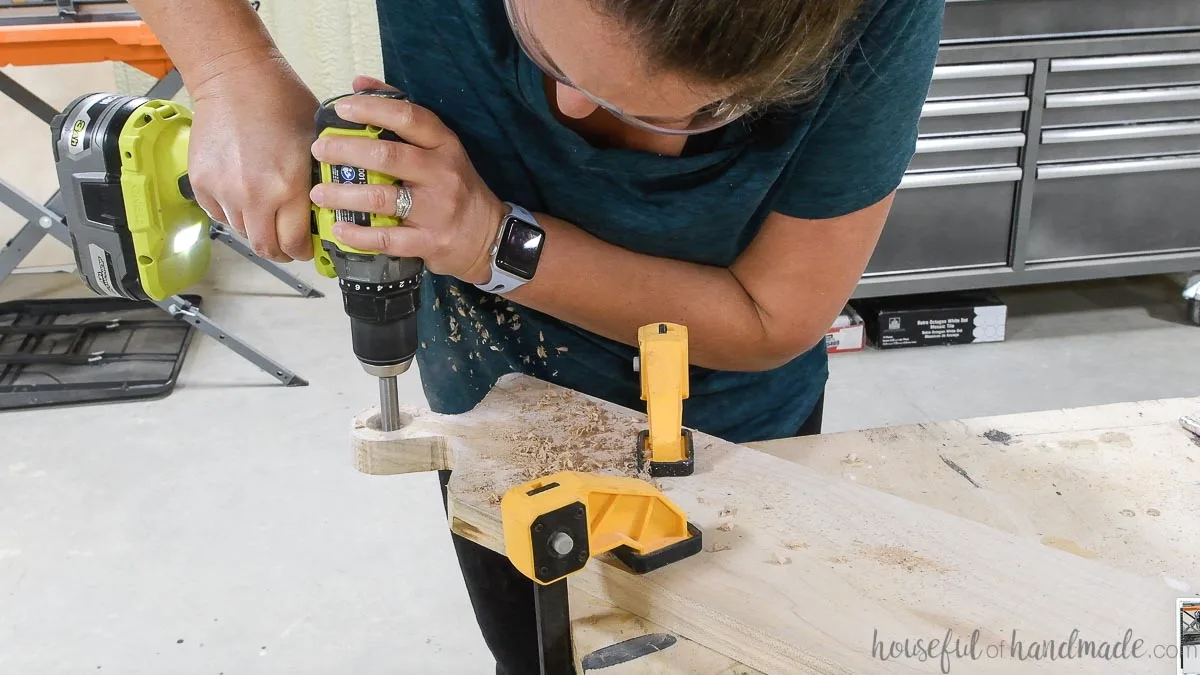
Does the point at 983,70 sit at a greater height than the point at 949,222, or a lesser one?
greater

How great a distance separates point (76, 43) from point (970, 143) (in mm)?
2399

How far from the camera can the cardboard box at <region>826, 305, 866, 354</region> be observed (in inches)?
116

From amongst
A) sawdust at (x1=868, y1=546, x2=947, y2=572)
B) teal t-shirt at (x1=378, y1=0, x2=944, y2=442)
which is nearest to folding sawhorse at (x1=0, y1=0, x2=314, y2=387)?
teal t-shirt at (x1=378, y1=0, x2=944, y2=442)

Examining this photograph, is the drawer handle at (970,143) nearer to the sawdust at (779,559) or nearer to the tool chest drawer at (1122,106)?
the tool chest drawer at (1122,106)

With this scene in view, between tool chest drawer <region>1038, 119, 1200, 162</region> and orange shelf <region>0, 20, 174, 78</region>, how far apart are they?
2472 mm

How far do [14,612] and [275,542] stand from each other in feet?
1.63

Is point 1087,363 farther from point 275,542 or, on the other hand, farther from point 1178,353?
point 275,542

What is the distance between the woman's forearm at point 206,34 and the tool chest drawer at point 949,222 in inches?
86.1

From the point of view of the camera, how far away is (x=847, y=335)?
295 centimetres

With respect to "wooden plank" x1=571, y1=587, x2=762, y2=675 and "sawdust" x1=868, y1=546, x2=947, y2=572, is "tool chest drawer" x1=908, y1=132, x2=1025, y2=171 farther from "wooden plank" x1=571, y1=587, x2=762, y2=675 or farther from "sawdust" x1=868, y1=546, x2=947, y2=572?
"wooden plank" x1=571, y1=587, x2=762, y2=675

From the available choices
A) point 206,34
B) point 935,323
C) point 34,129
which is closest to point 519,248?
point 206,34

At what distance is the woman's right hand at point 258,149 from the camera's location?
3.02ft

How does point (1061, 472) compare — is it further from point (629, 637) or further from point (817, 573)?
point (629, 637)

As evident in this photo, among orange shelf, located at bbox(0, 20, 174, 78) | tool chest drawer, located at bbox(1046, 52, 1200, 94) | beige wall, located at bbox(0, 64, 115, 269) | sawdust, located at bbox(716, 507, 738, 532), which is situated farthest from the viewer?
beige wall, located at bbox(0, 64, 115, 269)
